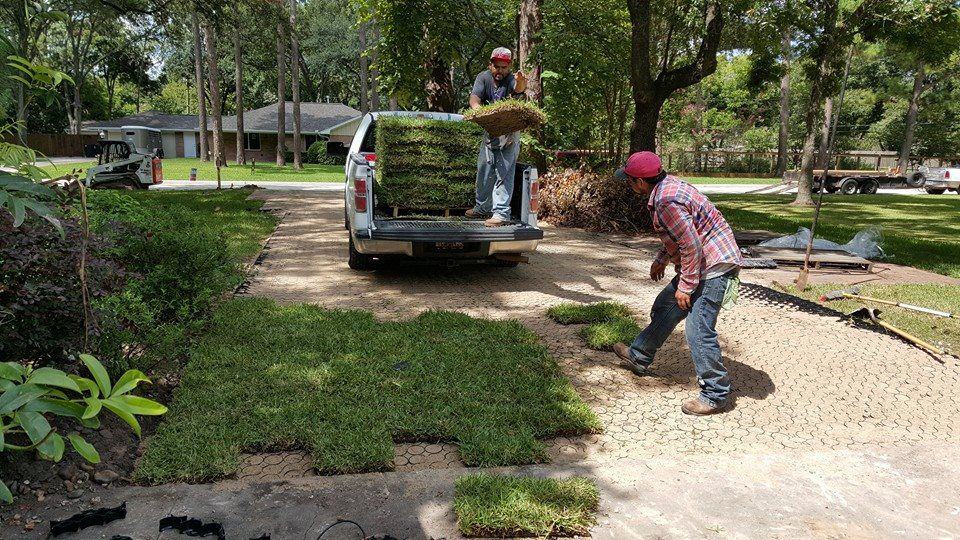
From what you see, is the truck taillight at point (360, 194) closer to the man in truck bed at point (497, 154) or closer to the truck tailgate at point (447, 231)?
the truck tailgate at point (447, 231)

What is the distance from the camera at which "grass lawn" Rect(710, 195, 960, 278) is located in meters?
10.2

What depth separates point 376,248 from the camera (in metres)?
6.46

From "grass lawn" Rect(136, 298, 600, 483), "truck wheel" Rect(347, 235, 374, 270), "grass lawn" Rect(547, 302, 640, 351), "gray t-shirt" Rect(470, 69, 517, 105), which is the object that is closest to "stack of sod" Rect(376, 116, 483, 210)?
"gray t-shirt" Rect(470, 69, 517, 105)

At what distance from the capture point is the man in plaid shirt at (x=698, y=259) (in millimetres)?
3947

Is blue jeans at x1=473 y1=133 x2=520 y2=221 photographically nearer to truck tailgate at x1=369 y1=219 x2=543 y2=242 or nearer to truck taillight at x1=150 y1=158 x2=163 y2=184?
truck tailgate at x1=369 y1=219 x2=543 y2=242

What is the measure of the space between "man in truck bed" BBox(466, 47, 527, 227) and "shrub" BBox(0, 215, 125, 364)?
432 cm

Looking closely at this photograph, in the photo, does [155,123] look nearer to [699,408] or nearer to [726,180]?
[726,180]

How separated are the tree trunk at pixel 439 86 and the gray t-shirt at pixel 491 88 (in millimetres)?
8649

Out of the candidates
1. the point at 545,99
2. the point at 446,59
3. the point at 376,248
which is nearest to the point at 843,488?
the point at 376,248

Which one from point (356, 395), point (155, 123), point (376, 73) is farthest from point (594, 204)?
point (155, 123)

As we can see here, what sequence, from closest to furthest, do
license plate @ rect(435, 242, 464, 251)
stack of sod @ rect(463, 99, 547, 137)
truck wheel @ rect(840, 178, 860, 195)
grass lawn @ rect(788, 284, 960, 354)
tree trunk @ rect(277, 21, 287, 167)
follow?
grass lawn @ rect(788, 284, 960, 354)
stack of sod @ rect(463, 99, 547, 137)
license plate @ rect(435, 242, 464, 251)
truck wheel @ rect(840, 178, 860, 195)
tree trunk @ rect(277, 21, 287, 167)

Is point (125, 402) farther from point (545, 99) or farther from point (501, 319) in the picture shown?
point (545, 99)

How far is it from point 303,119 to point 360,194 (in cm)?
4298

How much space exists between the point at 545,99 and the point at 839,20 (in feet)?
30.1
